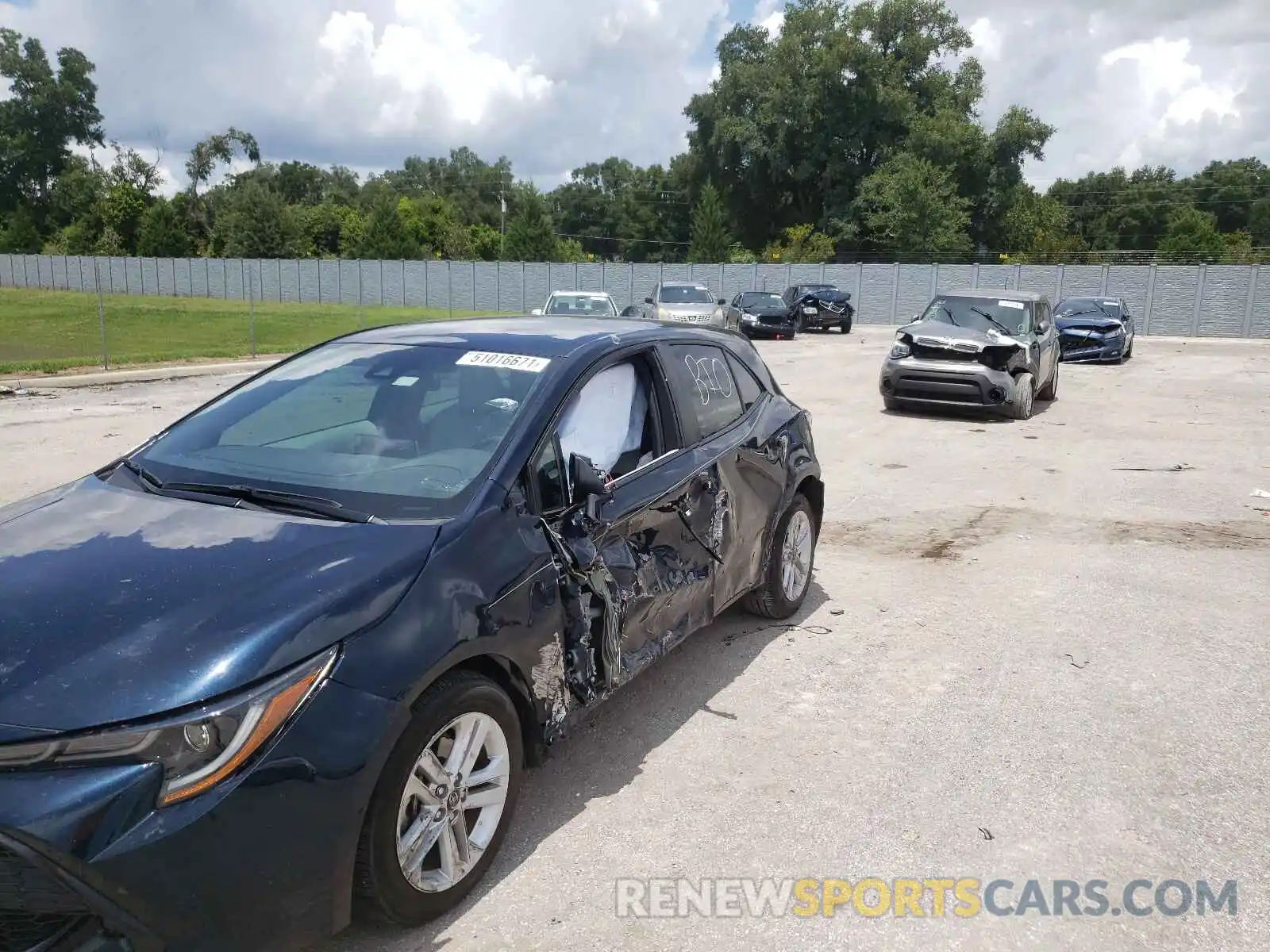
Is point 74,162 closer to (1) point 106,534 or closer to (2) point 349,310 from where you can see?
(2) point 349,310

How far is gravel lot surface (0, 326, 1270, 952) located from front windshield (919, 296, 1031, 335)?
20.1ft

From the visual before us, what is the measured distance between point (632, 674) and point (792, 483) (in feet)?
6.23

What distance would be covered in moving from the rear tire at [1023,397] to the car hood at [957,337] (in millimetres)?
469

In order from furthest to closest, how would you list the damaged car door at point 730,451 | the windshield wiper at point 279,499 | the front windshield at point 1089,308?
the front windshield at point 1089,308
the damaged car door at point 730,451
the windshield wiper at point 279,499

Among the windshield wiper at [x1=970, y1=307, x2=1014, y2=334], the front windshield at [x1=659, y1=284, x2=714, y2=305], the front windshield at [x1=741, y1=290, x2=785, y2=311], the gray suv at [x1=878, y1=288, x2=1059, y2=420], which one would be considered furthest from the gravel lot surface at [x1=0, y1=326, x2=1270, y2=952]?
the front windshield at [x1=741, y1=290, x2=785, y2=311]

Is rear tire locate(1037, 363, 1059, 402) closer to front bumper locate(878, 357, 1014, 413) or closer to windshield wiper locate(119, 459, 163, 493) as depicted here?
front bumper locate(878, 357, 1014, 413)

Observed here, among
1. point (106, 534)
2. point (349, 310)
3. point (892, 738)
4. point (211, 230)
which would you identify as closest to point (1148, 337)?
point (349, 310)

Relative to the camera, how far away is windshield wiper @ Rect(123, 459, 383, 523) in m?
3.15

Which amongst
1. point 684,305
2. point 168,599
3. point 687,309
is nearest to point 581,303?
point 687,309

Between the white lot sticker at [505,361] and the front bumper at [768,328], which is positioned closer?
the white lot sticker at [505,361]

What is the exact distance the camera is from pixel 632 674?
389 centimetres

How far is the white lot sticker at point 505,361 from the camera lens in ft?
12.8

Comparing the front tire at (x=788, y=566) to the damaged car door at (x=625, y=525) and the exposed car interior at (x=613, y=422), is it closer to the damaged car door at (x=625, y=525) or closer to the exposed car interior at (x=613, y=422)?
the damaged car door at (x=625, y=525)

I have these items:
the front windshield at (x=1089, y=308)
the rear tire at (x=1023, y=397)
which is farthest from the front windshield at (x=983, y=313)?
the front windshield at (x=1089, y=308)
